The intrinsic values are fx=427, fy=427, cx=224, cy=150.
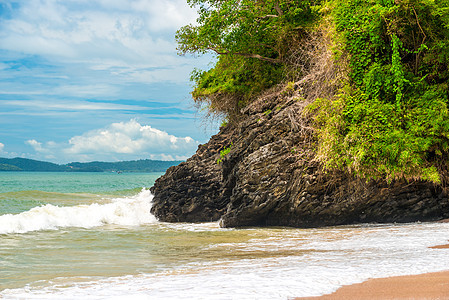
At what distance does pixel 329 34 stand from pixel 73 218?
35.2ft

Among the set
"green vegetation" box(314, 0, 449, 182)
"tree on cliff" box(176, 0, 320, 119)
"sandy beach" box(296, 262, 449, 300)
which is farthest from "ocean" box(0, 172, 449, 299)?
"tree on cliff" box(176, 0, 320, 119)

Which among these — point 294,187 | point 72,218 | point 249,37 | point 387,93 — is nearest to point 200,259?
point 294,187

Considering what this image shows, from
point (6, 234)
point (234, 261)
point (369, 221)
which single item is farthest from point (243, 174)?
point (6, 234)

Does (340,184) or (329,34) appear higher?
(329,34)

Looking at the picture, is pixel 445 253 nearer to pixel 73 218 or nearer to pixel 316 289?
pixel 316 289

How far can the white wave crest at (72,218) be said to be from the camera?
1311 cm

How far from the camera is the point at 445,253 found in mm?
6547

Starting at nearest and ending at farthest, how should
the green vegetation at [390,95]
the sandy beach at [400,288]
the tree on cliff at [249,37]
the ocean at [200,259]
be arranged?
the sandy beach at [400,288] < the ocean at [200,259] < the green vegetation at [390,95] < the tree on cliff at [249,37]

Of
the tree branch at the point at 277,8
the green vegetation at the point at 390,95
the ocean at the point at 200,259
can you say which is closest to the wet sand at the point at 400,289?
the ocean at the point at 200,259

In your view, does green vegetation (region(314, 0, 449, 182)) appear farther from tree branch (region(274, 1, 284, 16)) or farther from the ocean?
tree branch (region(274, 1, 284, 16))

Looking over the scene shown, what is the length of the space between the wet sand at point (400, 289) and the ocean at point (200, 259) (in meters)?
0.23

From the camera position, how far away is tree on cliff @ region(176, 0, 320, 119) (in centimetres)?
1582

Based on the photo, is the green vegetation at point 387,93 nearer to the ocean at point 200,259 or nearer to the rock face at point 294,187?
the rock face at point 294,187

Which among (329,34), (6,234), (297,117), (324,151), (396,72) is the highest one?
(329,34)
